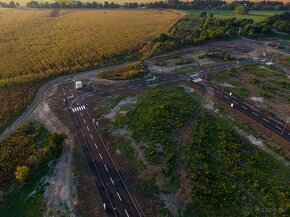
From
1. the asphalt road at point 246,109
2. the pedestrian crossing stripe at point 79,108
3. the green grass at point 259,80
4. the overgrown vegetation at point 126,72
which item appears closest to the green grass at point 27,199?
the pedestrian crossing stripe at point 79,108

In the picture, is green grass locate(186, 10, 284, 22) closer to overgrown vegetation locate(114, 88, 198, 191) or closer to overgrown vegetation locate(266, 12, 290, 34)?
overgrown vegetation locate(266, 12, 290, 34)

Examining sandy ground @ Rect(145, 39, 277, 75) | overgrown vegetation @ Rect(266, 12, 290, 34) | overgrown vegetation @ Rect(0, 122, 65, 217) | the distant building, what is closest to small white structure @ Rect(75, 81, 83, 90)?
overgrown vegetation @ Rect(0, 122, 65, 217)

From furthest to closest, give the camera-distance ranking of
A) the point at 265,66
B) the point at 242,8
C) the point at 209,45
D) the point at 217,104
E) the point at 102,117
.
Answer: the point at 242,8 → the point at 209,45 → the point at 265,66 → the point at 217,104 → the point at 102,117

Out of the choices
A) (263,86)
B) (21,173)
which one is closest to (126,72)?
(263,86)

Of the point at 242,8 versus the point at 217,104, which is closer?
the point at 217,104

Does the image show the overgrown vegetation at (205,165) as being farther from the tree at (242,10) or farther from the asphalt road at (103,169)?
the tree at (242,10)

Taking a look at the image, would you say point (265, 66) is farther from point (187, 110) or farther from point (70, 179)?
point (70, 179)

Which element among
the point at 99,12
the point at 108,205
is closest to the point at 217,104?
the point at 108,205
